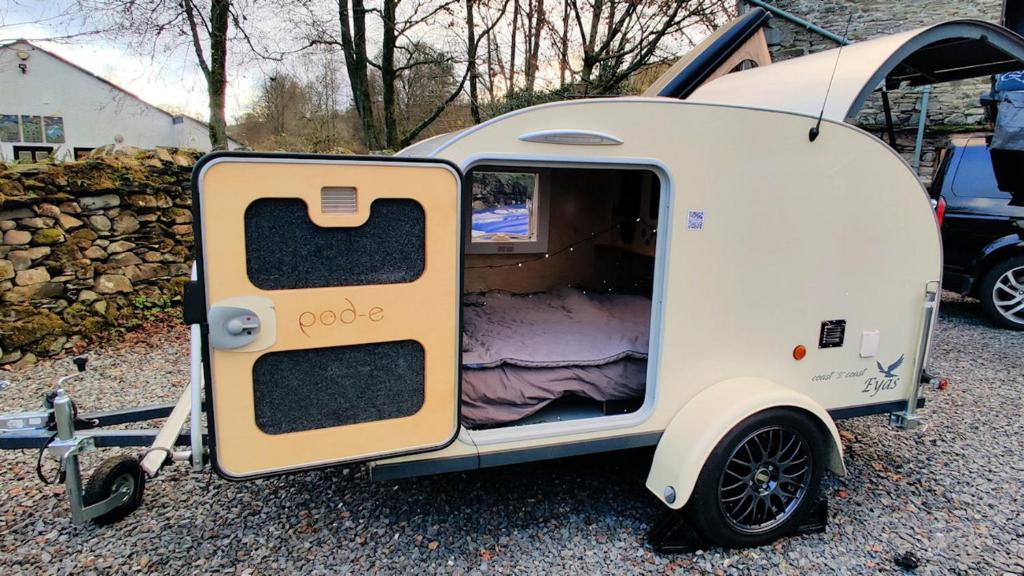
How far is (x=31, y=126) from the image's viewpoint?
27016mm

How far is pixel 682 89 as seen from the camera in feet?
15.8

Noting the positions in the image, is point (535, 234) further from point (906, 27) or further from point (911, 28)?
point (911, 28)

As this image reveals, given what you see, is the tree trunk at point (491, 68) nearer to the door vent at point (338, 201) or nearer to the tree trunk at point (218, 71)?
the tree trunk at point (218, 71)

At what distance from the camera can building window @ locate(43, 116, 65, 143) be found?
89.2ft

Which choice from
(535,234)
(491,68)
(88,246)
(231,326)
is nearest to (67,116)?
(491,68)

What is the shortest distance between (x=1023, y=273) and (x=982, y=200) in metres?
1.06

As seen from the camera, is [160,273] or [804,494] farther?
[160,273]

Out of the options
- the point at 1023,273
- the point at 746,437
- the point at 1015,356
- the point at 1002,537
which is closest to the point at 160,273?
the point at 746,437

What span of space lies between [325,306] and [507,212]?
3.06 metres

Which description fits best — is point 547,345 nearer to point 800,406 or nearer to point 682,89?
point 800,406

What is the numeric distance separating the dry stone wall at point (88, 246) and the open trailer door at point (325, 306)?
516 centimetres

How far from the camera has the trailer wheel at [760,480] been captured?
2826mm

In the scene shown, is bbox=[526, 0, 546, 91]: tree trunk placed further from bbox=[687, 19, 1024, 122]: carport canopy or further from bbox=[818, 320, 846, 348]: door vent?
bbox=[818, 320, 846, 348]: door vent

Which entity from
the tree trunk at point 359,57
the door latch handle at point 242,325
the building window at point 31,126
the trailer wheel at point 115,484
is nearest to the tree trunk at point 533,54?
the tree trunk at point 359,57
